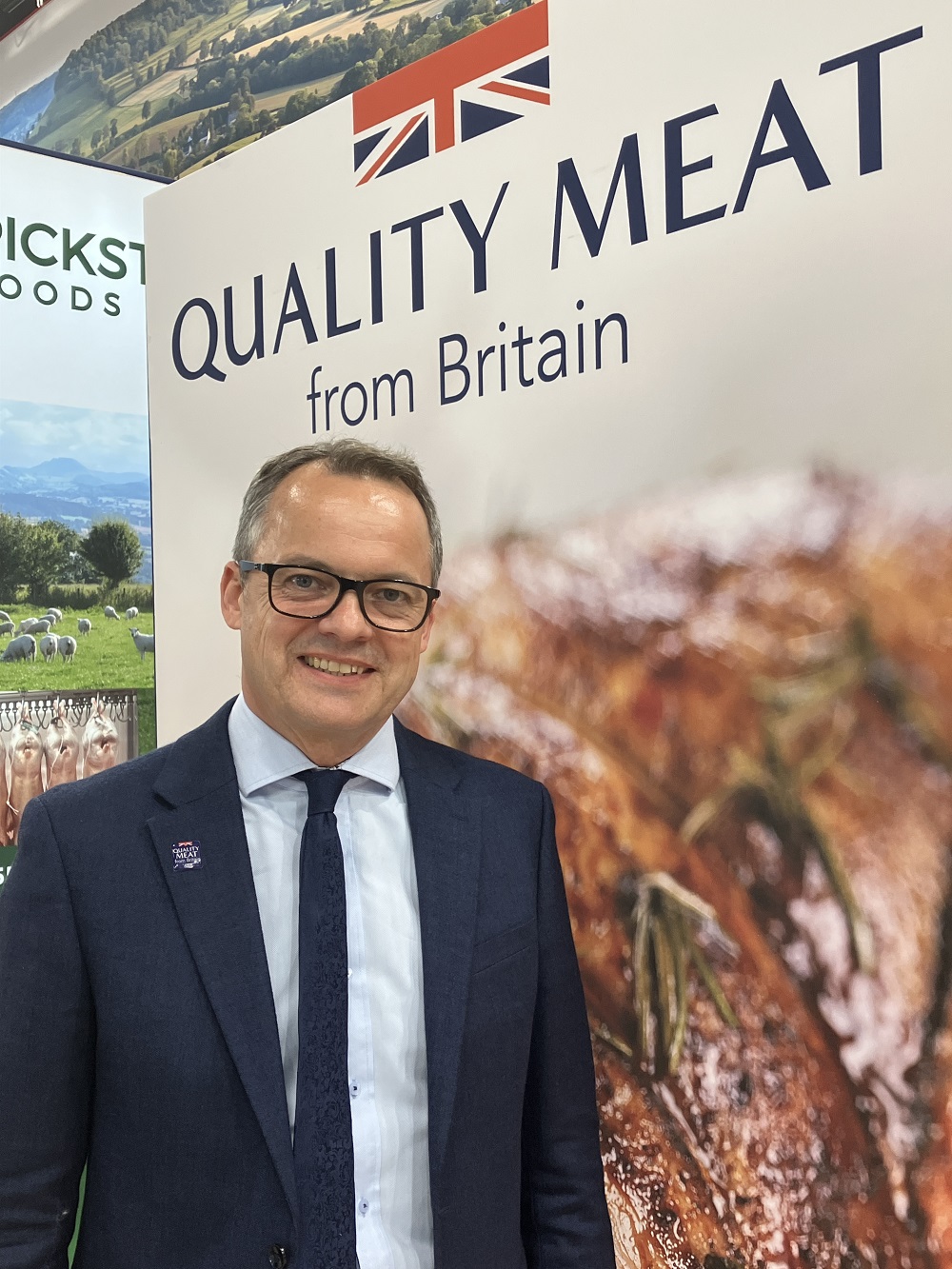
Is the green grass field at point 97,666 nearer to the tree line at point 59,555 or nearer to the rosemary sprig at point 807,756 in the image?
the tree line at point 59,555

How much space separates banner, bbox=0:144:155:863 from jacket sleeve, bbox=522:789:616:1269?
2.69 metres

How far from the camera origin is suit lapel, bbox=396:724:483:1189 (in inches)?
54.8

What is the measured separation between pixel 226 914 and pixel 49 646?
3883 mm

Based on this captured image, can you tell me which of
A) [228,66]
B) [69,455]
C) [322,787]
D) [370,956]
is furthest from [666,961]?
[228,66]

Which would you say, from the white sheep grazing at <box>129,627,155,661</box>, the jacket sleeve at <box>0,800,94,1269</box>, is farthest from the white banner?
the white sheep grazing at <box>129,627,155,661</box>

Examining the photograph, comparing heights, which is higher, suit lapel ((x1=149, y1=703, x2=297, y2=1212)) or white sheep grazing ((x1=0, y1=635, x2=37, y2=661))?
white sheep grazing ((x1=0, y1=635, x2=37, y2=661))

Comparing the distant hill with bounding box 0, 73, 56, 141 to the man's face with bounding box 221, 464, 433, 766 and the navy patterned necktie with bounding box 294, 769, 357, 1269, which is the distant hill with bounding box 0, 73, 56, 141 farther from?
the navy patterned necktie with bounding box 294, 769, 357, 1269

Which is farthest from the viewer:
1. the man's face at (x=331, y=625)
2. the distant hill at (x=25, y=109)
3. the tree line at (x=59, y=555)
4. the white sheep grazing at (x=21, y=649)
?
the distant hill at (x=25, y=109)

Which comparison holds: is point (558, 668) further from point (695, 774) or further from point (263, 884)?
point (263, 884)

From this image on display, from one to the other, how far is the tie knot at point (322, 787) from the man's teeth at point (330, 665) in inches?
5.1

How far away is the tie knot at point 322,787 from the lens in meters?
1.46

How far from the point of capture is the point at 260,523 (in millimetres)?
1503

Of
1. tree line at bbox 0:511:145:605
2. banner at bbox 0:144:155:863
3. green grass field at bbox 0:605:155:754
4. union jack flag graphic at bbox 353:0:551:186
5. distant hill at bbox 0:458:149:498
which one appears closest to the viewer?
union jack flag graphic at bbox 353:0:551:186

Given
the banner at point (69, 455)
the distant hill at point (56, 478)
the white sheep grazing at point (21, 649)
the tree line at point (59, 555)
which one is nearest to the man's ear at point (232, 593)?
the banner at point (69, 455)
